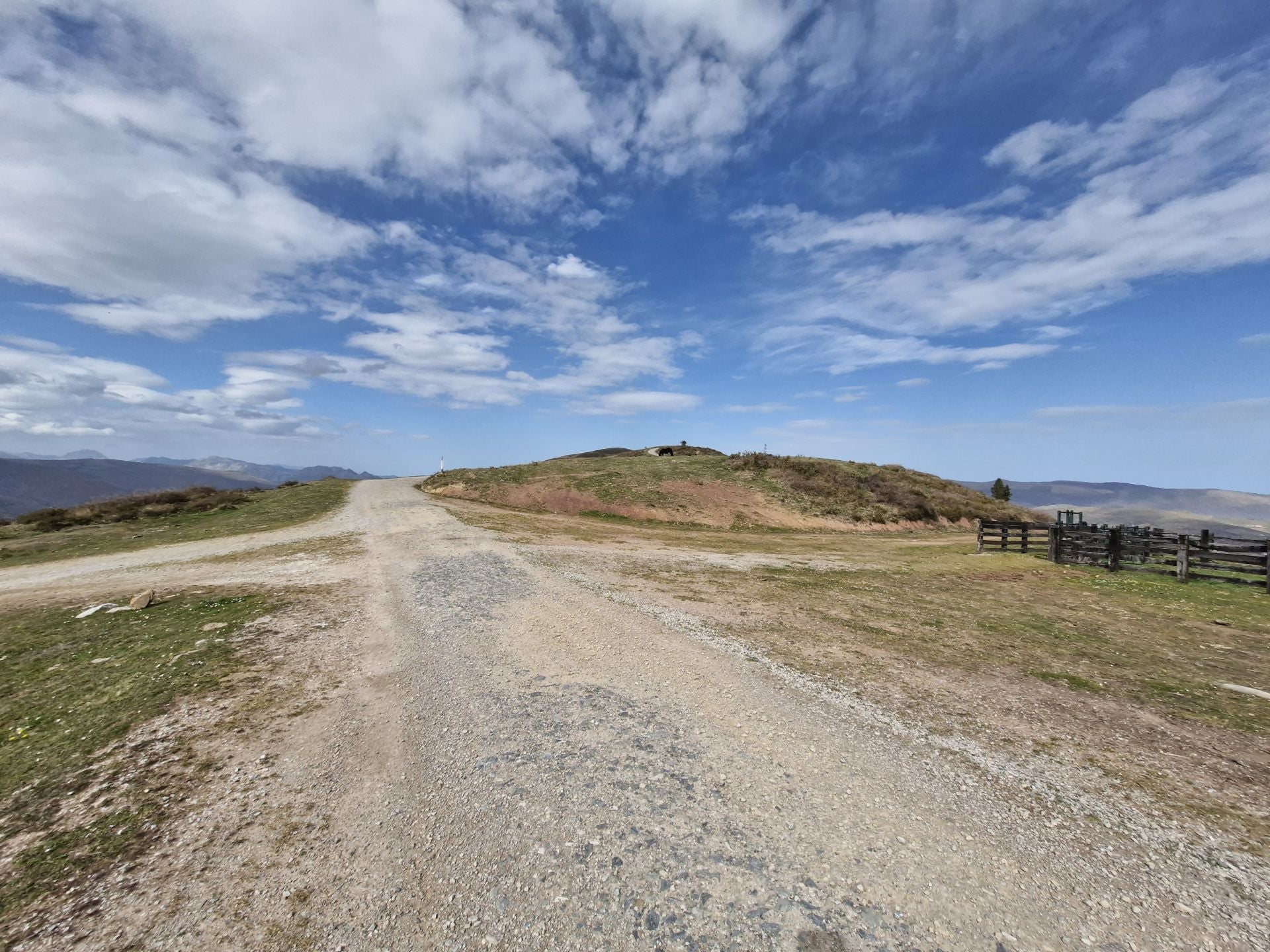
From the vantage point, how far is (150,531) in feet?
75.3

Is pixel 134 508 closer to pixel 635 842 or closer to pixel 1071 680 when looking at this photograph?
pixel 635 842

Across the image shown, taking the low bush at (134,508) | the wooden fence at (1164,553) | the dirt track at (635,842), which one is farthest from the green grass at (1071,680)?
the low bush at (134,508)

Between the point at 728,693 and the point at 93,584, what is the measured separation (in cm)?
1677

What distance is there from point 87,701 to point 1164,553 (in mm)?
26293

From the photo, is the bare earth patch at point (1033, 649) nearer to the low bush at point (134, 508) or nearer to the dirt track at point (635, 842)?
the dirt track at point (635, 842)

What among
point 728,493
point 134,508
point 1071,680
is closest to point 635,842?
point 1071,680

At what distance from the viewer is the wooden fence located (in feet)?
49.9

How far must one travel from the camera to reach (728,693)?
7250 mm

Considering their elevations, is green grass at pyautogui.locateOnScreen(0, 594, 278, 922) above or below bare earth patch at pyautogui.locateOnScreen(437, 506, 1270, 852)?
below

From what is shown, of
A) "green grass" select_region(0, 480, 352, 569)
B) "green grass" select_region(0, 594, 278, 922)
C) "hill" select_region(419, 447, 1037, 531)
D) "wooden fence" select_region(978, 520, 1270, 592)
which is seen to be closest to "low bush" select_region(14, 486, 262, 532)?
"green grass" select_region(0, 480, 352, 569)

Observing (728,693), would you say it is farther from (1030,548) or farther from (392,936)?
(1030,548)

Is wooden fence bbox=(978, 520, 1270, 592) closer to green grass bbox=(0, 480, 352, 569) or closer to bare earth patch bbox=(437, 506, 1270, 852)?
bare earth patch bbox=(437, 506, 1270, 852)

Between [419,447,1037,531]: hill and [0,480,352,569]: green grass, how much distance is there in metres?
11.4

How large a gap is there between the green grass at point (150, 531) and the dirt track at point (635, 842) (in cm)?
1947
